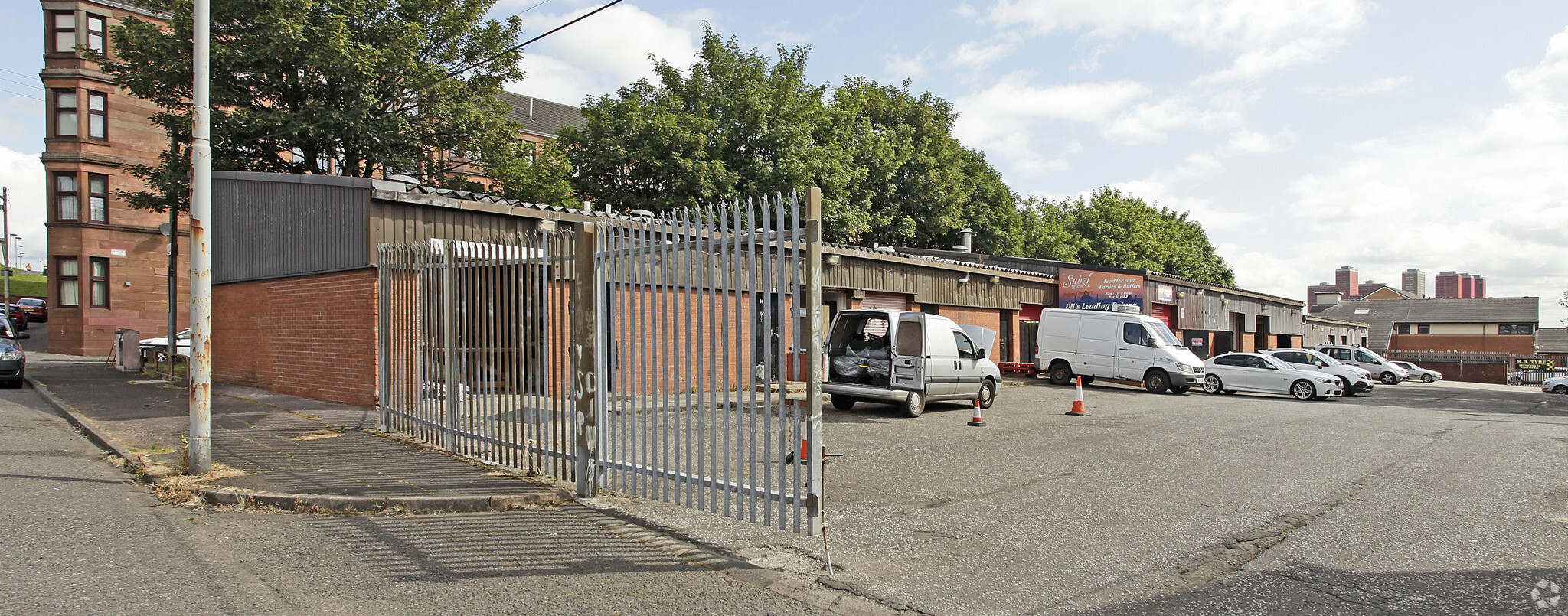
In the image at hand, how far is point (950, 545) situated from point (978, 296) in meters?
21.5

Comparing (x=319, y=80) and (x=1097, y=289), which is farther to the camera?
(x=1097, y=289)

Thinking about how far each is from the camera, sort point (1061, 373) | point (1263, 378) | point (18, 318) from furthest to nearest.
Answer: point (18, 318) → point (1061, 373) → point (1263, 378)

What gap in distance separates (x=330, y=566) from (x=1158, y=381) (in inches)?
806

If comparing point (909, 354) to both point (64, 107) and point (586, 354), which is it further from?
point (64, 107)

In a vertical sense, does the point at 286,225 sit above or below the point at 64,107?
below

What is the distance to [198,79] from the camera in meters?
7.42

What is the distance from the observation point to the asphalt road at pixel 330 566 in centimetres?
420

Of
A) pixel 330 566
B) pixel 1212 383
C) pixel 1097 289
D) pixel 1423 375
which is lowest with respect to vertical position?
pixel 1423 375

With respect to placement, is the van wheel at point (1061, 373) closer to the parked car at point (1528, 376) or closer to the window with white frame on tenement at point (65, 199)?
the parked car at point (1528, 376)

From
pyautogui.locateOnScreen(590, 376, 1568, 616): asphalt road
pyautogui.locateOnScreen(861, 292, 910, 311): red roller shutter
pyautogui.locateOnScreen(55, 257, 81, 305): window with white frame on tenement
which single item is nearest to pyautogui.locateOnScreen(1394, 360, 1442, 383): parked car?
pyautogui.locateOnScreen(861, 292, 910, 311): red roller shutter

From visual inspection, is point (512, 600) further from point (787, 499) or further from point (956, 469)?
point (956, 469)

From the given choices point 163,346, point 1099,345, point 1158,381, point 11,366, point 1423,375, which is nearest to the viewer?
point 11,366

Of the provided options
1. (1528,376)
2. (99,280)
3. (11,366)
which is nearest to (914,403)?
(11,366)

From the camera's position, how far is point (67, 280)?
33.2m
